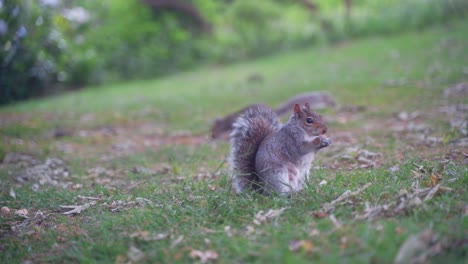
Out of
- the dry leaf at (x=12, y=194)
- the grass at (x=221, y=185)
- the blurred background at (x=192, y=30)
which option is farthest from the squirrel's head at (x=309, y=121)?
the blurred background at (x=192, y=30)

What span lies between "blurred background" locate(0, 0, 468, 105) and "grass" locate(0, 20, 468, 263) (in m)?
4.49

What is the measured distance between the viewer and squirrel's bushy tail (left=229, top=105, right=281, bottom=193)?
11.6 feet

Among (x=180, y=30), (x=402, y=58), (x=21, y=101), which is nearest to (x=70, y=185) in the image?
(x=402, y=58)

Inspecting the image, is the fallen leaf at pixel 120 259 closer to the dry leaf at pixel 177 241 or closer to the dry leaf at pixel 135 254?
the dry leaf at pixel 135 254

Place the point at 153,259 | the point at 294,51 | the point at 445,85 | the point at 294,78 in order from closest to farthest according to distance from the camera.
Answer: the point at 153,259, the point at 445,85, the point at 294,78, the point at 294,51

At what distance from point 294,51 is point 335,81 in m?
6.22

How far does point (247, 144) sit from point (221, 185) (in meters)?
0.43

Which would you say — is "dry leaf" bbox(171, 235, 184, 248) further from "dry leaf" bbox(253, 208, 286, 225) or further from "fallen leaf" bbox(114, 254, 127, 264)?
"dry leaf" bbox(253, 208, 286, 225)

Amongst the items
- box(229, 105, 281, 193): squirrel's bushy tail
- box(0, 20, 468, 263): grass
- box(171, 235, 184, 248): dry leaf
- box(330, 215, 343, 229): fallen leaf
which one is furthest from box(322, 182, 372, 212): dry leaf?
box(171, 235, 184, 248): dry leaf

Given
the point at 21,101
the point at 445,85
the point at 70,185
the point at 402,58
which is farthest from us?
the point at 21,101

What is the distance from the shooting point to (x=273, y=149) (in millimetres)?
3443

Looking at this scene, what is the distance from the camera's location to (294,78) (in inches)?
444

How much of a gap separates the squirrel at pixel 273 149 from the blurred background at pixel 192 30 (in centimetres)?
1084

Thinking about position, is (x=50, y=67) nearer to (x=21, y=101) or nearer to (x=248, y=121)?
(x=21, y=101)
